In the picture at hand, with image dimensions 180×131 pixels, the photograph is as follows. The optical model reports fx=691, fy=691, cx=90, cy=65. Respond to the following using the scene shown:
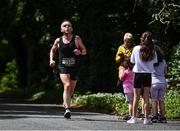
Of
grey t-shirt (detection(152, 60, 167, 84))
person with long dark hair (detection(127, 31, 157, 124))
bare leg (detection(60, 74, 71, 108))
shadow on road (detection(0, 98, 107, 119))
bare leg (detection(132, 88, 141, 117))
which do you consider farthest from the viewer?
shadow on road (detection(0, 98, 107, 119))

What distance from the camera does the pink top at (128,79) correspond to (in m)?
15.0

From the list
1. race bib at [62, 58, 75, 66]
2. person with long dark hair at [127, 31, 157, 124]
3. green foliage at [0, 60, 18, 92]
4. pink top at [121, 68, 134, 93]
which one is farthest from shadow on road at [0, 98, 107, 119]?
green foliage at [0, 60, 18, 92]

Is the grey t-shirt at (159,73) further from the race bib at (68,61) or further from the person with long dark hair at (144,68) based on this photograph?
the race bib at (68,61)

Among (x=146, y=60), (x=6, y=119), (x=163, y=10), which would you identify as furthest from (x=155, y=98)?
(x=163, y=10)

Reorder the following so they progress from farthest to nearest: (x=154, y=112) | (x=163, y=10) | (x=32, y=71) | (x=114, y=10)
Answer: (x=32, y=71)
(x=114, y=10)
(x=163, y=10)
(x=154, y=112)

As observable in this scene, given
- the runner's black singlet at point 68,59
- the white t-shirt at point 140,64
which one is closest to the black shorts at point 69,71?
the runner's black singlet at point 68,59

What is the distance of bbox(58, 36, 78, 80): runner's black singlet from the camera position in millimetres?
14703

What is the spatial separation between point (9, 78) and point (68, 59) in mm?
Result: 35106

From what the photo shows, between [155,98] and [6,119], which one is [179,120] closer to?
[155,98]

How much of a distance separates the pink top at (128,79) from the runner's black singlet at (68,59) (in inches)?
A: 43.2

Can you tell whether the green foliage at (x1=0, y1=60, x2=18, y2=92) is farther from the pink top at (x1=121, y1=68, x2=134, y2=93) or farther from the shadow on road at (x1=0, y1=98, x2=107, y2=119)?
the pink top at (x1=121, y1=68, x2=134, y2=93)

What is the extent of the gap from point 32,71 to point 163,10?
20.5 metres

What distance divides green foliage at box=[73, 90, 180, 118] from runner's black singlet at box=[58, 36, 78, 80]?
2.79 meters

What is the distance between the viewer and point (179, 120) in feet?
50.4
